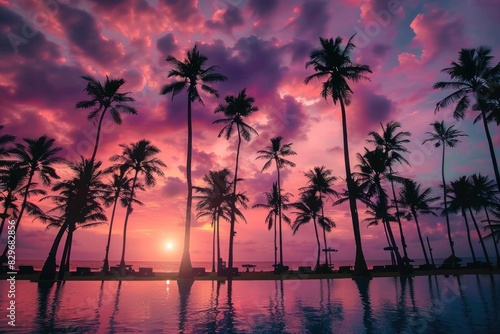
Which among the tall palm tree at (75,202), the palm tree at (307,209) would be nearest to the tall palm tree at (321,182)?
the palm tree at (307,209)

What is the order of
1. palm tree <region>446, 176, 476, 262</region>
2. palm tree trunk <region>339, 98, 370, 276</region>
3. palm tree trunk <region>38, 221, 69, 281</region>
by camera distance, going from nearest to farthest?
1. palm tree trunk <region>38, 221, 69, 281</region>
2. palm tree trunk <region>339, 98, 370, 276</region>
3. palm tree <region>446, 176, 476, 262</region>

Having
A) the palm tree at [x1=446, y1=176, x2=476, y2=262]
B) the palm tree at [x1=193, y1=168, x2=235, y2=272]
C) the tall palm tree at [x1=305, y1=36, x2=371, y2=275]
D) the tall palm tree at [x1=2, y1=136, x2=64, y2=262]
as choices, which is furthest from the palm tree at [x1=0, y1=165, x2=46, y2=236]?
the palm tree at [x1=446, y1=176, x2=476, y2=262]

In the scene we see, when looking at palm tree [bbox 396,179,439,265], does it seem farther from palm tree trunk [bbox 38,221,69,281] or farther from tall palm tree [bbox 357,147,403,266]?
palm tree trunk [bbox 38,221,69,281]

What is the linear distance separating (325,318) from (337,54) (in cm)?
2813

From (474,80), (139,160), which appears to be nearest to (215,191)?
(139,160)

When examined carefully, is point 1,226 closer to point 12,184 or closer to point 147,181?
point 12,184

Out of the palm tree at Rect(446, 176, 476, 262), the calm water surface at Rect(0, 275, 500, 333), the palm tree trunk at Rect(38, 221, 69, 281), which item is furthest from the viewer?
the palm tree at Rect(446, 176, 476, 262)

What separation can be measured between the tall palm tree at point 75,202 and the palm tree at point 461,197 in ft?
158

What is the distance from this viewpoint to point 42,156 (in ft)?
121

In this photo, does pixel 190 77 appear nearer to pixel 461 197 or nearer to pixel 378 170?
pixel 378 170

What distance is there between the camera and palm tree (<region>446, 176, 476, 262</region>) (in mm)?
46438

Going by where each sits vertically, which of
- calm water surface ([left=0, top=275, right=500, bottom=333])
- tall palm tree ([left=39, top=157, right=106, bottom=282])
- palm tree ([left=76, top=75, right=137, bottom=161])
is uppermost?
palm tree ([left=76, top=75, right=137, bottom=161])

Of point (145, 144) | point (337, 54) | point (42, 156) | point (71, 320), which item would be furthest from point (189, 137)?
point (71, 320)

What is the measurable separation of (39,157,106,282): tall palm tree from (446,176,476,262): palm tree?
4806 centimetres
